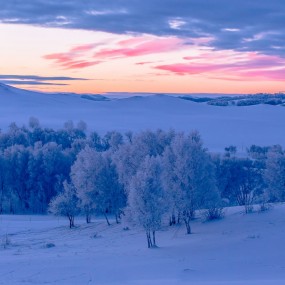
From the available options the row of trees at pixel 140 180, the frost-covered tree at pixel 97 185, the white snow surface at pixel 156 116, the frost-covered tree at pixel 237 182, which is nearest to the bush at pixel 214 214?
the row of trees at pixel 140 180

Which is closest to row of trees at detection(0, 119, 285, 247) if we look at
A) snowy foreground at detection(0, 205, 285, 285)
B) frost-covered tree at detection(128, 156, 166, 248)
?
frost-covered tree at detection(128, 156, 166, 248)

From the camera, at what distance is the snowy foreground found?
16984mm

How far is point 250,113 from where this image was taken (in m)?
141

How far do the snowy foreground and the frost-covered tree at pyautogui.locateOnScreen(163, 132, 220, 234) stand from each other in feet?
3.53

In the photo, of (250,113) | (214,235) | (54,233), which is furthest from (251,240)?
(250,113)

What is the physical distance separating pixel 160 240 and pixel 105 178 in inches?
319

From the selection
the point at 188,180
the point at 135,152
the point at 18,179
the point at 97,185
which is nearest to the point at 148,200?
the point at 188,180

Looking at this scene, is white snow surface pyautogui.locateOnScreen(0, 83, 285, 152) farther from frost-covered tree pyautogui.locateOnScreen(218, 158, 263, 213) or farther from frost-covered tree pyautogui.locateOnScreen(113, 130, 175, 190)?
frost-covered tree pyautogui.locateOnScreen(113, 130, 175, 190)

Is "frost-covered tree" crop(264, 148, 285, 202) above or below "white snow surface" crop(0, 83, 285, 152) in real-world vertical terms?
below

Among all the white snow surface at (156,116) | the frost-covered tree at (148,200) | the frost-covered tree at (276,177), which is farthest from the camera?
the white snow surface at (156,116)

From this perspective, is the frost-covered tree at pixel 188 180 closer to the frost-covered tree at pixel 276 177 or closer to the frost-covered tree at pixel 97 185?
the frost-covered tree at pixel 97 185

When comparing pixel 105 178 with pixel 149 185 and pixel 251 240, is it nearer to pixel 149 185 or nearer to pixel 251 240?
pixel 149 185

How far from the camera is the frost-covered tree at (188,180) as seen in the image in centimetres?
2448

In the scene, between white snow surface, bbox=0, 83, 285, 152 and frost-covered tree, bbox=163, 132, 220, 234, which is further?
white snow surface, bbox=0, 83, 285, 152
